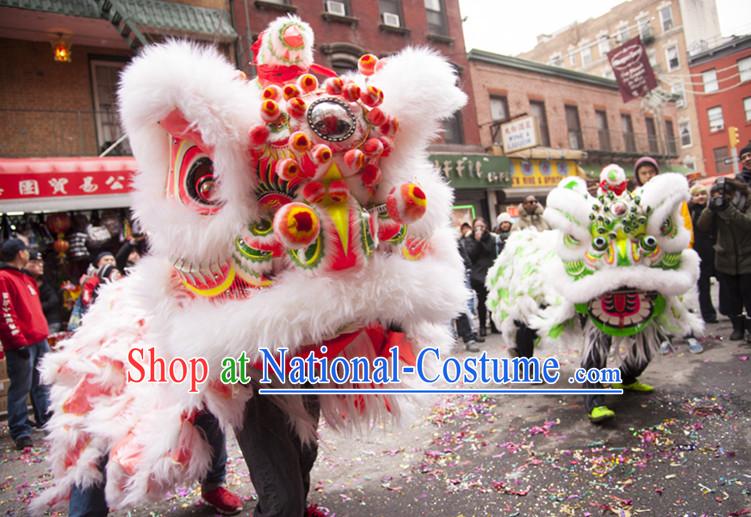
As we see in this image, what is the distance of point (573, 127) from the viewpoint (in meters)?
18.6

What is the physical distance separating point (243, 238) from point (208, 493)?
1.75 metres

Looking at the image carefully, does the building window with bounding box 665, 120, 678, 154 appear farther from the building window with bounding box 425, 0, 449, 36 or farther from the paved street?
the paved street

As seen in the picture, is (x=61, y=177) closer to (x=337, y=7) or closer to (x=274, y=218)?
(x=274, y=218)

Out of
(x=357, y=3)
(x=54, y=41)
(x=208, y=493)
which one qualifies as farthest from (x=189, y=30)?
(x=208, y=493)

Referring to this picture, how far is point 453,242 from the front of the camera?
2.09 metres

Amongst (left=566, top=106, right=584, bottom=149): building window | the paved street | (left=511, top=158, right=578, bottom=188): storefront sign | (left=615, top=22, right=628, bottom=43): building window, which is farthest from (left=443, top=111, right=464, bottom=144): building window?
(left=615, top=22, right=628, bottom=43): building window

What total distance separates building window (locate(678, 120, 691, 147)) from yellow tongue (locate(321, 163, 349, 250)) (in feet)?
93.5

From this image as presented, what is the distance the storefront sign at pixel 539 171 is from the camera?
15.9 m

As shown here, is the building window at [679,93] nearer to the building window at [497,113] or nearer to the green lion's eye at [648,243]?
the building window at [497,113]

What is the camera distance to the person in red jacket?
441cm

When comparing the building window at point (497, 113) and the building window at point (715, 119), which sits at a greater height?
the building window at point (715, 119)

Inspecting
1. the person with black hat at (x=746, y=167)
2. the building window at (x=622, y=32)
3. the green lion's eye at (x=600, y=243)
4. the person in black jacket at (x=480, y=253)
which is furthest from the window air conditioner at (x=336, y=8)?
the building window at (x=622, y=32)

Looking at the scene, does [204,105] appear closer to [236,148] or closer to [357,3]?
[236,148]

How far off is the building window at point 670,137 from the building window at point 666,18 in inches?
210
